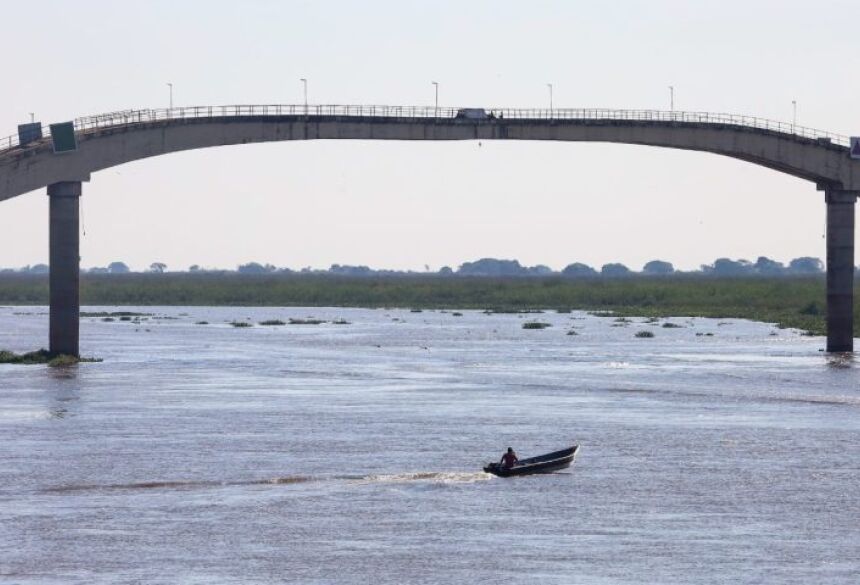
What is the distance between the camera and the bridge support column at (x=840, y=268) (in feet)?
376

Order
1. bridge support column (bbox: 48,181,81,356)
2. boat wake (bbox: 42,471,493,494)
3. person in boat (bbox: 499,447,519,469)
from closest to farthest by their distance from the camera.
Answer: boat wake (bbox: 42,471,493,494)
person in boat (bbox: 499,447,519,469)
bridge support column (bbox: 48,181,81,356)

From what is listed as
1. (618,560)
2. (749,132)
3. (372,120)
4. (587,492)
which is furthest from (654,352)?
(618,560)

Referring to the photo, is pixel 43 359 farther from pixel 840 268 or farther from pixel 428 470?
pixel 840 268

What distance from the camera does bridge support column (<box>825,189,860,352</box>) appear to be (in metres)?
114

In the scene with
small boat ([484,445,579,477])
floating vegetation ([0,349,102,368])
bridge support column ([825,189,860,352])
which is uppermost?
bridge support column ([825,189,860,352])

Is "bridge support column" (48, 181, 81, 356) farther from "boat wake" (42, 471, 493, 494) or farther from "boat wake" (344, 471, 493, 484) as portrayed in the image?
"boat wake" (344, 471, 493, 484)

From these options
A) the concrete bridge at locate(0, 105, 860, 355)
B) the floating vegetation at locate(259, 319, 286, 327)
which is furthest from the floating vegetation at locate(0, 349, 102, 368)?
the floating vegetation at locate(259, 319, 286, 327)

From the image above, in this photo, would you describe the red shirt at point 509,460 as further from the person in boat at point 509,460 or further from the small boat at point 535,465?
the small boat at point 535,465

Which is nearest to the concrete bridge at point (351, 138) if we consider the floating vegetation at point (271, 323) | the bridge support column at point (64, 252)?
the bridge support column at point (64, 252)

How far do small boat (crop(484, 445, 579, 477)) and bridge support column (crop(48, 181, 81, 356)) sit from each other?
48.0 meters

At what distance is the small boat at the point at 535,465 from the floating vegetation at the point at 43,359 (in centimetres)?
4873

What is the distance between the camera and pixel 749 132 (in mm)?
113250

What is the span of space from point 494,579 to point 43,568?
35.4 feet

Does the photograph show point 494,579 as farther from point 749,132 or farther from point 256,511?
point 749,132
